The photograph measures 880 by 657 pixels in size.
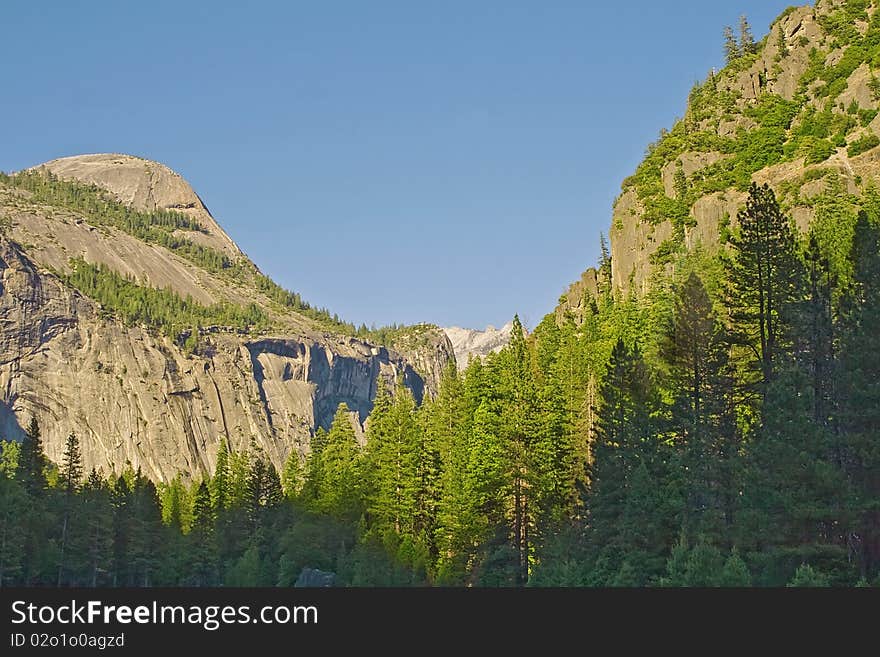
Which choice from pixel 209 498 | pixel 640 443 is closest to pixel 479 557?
pixel 640 443

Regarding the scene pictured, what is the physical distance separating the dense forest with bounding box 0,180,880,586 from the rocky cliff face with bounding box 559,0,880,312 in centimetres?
A: 441

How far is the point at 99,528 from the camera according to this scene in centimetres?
8906

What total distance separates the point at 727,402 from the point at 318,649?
3051 cm

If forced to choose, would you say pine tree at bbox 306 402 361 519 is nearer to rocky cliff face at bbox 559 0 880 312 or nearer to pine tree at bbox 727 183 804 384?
rocky cliff face at bbox 559 0 880 312

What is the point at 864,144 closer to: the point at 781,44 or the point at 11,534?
the point at 781,44

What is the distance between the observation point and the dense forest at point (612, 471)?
32250 mm

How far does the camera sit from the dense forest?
3225cm

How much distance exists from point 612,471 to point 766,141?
53.8 m

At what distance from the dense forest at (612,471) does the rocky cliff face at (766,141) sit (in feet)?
14.5

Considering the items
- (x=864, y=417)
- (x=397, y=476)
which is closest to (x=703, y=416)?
(x=864, y=417)

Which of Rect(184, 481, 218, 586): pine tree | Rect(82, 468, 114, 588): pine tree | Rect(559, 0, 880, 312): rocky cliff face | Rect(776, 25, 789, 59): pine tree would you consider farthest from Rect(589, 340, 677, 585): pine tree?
Rect(776, 25, 789, 59): pine tree

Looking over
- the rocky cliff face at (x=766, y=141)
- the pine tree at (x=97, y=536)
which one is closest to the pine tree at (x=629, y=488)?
the rocky cliff face at (x=766, y=141)

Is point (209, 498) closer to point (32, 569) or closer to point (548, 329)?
point (32, 569)

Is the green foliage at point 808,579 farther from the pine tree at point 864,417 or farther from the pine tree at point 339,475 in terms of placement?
the pine tree at point 339,475
